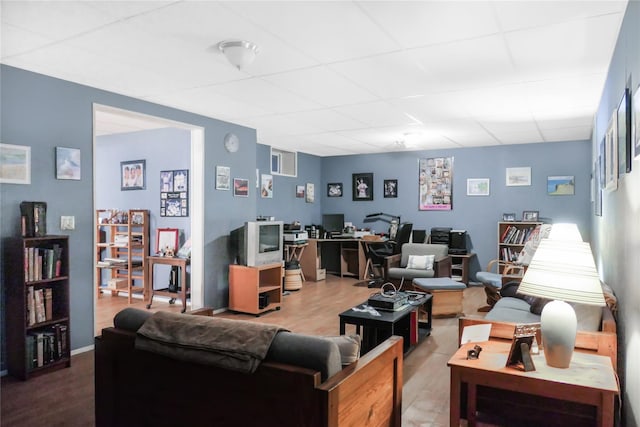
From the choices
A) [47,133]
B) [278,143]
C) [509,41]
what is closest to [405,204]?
[278,143]

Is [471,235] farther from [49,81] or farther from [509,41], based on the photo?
[49,81]

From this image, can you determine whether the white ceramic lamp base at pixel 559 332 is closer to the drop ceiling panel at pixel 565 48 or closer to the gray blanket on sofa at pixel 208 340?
the gray blanket on sofa at pixel 208 340

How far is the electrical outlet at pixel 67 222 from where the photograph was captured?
12.2 feet

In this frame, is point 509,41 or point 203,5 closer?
point 203,5

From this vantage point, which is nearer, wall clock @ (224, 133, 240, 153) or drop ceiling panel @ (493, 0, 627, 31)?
drop ceiling panel @ (493, 0, 627, 31)

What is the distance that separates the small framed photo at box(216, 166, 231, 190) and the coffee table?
2.45 meters

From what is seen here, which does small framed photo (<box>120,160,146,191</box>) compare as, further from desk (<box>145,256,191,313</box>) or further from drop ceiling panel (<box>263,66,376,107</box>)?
drop ceiling panel (<box>263,66,376,107</box>)

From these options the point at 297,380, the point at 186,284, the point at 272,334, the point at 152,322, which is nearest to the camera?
the point at 297,380

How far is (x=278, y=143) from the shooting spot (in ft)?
23.8

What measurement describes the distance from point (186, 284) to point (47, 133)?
2.71 metres

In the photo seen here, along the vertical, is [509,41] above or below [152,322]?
above

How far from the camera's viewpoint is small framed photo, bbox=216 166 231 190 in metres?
5.34

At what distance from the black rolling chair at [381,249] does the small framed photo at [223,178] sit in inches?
119

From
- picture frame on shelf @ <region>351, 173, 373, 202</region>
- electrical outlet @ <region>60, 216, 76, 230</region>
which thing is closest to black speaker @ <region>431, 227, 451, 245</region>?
picture frame on shelf @ <region>351, 173, 373, 202</region>
